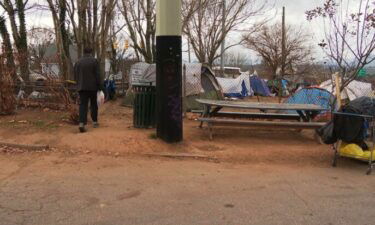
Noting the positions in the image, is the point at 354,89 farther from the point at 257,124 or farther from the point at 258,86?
the point at 258,86

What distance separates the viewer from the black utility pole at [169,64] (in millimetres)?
8070

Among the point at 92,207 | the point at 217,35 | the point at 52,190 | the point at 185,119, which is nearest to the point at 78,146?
the point at 52,190

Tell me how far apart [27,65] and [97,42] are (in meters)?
2.02

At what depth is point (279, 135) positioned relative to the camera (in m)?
9.91

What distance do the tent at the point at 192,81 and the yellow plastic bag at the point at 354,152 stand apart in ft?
22.8

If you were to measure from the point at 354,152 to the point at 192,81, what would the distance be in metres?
7.96

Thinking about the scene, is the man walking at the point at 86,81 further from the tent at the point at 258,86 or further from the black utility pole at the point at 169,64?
the tent at the point at 258,86

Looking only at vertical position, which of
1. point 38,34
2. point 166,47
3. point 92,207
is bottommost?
point 92,207

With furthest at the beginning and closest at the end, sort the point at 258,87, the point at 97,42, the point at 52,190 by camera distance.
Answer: the point at 258,87, the point at 97,42, the point at 52,190

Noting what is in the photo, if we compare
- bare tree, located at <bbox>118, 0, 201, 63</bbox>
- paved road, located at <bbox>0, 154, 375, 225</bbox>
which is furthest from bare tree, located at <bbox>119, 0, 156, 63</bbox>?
paved road, located at <bbox>0, 154, 375, 225</bbox>

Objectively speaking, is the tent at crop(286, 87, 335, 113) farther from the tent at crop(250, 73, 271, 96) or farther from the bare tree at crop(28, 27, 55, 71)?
the tent at crop(250, 73, 271, 96)

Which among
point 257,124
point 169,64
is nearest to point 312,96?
point 257,124

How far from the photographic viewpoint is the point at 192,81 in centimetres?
1474

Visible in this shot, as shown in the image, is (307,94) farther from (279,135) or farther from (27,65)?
(27,65)
